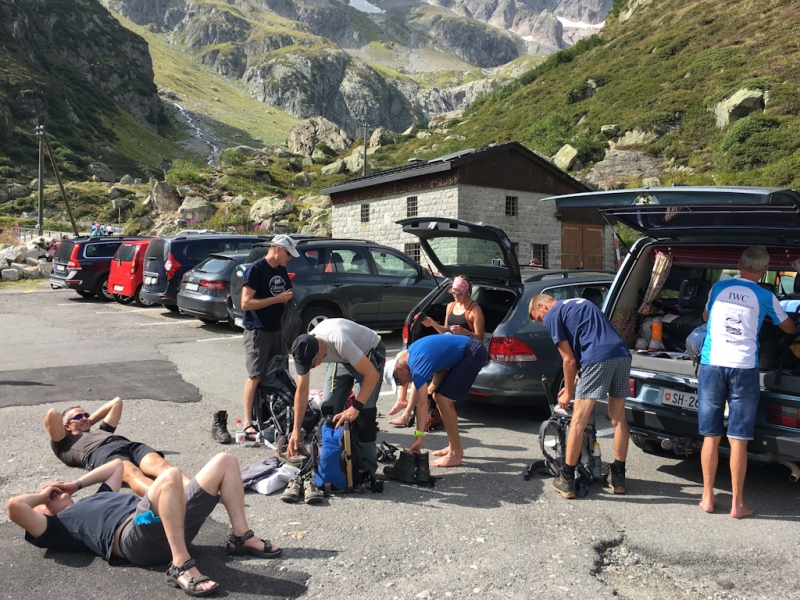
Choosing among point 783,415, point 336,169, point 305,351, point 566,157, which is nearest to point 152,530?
point 305,351

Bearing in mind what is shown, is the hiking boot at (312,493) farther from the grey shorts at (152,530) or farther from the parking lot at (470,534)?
the grey shorts at (152,530)

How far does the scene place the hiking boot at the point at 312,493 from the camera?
4.43 meters

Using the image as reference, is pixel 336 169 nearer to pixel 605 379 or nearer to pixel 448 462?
pixel 448 462

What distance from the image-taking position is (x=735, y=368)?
4293 millimetres

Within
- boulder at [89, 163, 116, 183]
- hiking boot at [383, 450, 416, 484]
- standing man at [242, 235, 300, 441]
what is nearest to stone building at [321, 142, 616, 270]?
standing man at [242, 235, 300, 441]

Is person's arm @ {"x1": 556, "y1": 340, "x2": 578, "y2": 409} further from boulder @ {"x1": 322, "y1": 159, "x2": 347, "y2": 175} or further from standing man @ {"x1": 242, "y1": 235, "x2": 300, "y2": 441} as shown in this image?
boulder @ {"x1": 322, "y1": 159, "x2": 347, "y2": 175}

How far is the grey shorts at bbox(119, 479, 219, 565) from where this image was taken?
10.8ft

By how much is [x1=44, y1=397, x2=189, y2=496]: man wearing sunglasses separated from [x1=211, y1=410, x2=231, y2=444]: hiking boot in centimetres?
100

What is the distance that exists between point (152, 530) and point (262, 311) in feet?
9.87

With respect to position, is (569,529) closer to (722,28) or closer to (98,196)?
(722,28)

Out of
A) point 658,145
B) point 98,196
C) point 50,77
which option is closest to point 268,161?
point 98,196

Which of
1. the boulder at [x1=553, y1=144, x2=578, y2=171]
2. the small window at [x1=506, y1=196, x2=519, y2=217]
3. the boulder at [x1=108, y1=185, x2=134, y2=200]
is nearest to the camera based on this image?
the small window at [x1=506, y1=196, x2=519, y2=217]

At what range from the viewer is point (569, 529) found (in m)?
4.09

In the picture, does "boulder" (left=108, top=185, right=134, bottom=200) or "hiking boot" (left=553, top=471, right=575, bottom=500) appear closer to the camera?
"hiking boot" (left=553, top=471, right=575, bottom=500)
